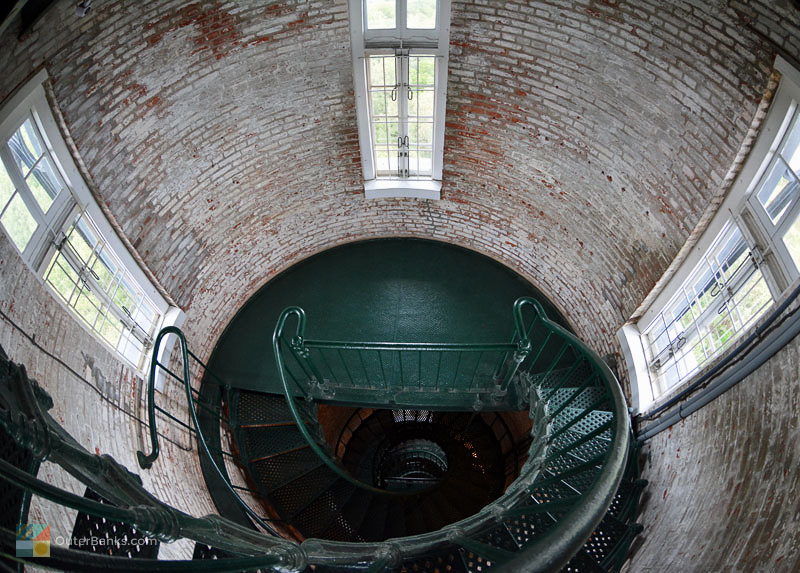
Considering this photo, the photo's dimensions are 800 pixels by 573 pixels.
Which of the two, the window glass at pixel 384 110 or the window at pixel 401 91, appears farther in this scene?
the window glass at pixel 384 110

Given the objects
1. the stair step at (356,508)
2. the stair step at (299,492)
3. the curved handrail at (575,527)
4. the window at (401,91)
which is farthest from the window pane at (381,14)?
the stair step at (356,508)

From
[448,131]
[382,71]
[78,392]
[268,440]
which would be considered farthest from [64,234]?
[448,131]

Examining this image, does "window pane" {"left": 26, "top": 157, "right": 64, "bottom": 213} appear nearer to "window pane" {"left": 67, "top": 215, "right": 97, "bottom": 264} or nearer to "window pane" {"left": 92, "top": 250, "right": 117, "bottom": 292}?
"window pane" {"left": 67, "top": 215, "right": 97, "bottom": 264}

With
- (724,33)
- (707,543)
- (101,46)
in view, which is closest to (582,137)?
(724,33)

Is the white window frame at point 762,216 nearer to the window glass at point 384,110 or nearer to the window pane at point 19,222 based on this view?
the window glass at point 384,110

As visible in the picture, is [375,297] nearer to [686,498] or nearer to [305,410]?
[305,410]

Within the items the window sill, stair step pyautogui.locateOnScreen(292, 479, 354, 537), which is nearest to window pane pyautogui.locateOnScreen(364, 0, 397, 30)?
the window sill

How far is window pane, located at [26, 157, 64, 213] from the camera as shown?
14.5ft

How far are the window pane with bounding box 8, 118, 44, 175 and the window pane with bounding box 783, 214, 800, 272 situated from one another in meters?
5.67

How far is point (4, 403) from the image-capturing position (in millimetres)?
2201

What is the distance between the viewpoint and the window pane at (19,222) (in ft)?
13.6

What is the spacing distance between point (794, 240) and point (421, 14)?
→ 3.66 m

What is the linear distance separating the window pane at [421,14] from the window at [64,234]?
123 inches

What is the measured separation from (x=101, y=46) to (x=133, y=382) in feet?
10.3
